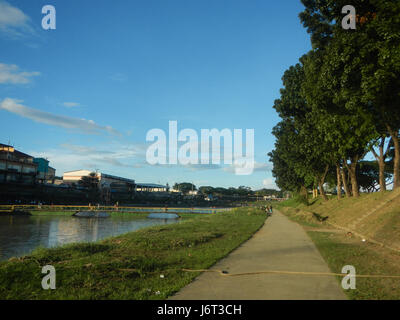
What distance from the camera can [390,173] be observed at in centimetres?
5806

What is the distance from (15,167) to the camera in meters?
76.4

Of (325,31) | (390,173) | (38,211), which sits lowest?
(38,211)

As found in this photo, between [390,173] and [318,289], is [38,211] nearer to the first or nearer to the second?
[318,289]

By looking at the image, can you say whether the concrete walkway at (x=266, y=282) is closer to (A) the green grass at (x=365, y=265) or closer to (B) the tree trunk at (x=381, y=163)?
(A) the green grass at (x=365, y=265)

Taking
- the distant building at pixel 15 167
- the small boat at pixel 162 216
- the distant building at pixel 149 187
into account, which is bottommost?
the small boat at pixel 162 216

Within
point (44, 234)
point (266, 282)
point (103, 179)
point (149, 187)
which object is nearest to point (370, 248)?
point (266, 282)

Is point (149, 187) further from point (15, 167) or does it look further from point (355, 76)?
point (355, 76)

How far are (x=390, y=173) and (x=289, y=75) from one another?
130ft

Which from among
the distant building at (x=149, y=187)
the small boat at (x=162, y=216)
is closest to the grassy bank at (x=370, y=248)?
the small boat at (x=162, y=216)

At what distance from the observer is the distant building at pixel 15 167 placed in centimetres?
7381

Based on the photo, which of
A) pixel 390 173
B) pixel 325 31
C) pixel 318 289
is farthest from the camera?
pixel 390 173

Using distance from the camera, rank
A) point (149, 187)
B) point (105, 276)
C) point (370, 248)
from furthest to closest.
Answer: point (149, 187) → point (370, 248) → point (105, 276)
